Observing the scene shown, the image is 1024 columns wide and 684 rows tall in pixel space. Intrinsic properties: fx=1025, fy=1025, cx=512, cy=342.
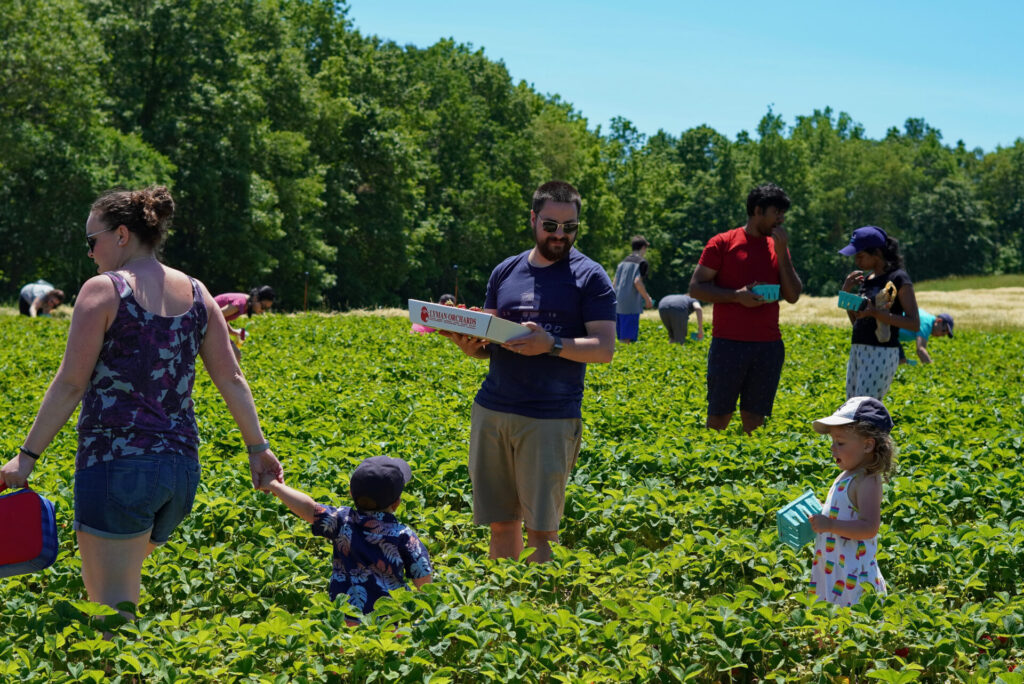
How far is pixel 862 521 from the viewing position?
178 inches

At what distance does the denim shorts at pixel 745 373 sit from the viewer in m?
7.54

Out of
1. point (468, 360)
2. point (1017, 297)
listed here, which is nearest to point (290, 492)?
point (468, 360)

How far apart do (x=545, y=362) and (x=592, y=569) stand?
108cm

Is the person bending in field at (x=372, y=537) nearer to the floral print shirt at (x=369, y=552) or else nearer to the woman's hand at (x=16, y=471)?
the floral print shirt at (x=369, y=552)

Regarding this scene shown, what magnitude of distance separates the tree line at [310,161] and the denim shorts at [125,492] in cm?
3019

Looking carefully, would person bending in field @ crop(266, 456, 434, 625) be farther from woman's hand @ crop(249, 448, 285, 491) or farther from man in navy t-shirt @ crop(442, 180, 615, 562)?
man in navy t-shirt @ crop(442, 180, 615, 562)

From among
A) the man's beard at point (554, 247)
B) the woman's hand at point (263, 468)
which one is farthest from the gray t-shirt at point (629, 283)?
the woman's hand at point (263, 468)

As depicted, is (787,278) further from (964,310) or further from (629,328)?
(964,310)

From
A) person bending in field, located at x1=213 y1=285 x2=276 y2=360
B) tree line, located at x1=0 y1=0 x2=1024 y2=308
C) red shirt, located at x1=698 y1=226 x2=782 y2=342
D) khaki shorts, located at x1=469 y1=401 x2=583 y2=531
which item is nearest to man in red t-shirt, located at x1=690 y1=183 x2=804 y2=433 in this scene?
red shirt, located at x1=698 y1=226 x2=782 y2=342

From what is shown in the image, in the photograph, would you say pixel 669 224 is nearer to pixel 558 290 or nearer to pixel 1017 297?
pixel 1017 297

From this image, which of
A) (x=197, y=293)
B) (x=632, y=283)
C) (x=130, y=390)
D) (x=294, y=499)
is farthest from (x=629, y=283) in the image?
(x=130, y=390)

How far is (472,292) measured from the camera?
6066 cm

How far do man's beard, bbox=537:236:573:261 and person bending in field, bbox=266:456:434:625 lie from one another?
122 cm

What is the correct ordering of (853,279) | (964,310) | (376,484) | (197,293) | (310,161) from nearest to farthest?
1. (197,293)
2. (376,484)
3. (853,279)
4. (964,310)
5. (310,161)
